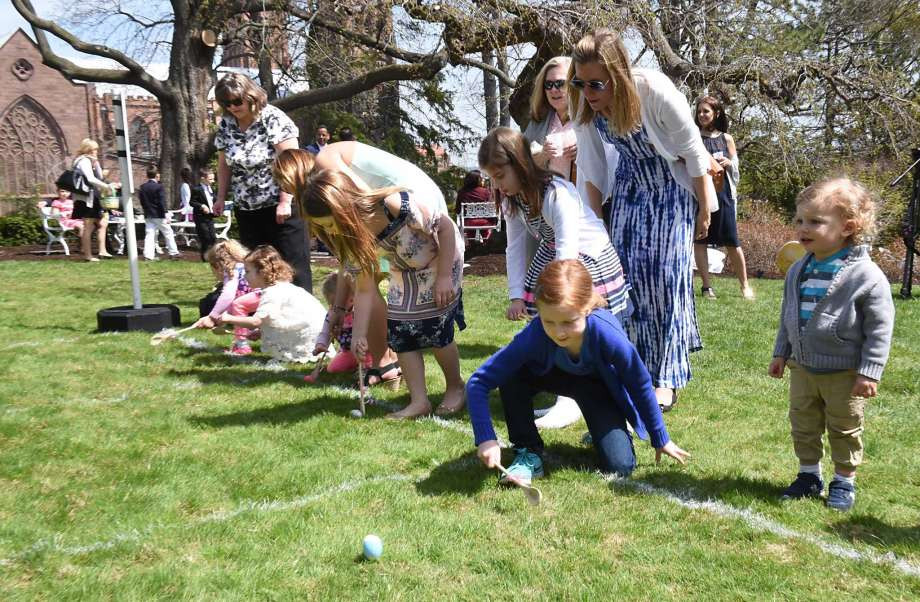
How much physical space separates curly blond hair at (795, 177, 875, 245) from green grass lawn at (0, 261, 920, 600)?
107 cm

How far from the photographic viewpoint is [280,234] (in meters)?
5.94

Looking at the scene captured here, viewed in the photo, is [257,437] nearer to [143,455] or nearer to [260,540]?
[143,455]

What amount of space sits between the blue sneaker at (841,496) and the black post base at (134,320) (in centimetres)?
582

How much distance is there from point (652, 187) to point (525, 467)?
1575 mm

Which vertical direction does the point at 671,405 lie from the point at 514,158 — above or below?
below

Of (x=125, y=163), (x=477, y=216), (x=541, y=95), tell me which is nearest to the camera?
(x=541, y=95)

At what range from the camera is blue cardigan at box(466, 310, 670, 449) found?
3148 millimetres

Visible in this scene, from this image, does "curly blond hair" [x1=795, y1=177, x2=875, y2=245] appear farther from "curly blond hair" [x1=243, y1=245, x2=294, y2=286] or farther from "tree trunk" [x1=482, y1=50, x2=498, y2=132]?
"tree trunk" [x1=482, y1=50, x2=498, y2=132]

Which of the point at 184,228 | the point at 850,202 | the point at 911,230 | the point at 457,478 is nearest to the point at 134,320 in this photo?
the point at 457,478

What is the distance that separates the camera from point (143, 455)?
3658mm

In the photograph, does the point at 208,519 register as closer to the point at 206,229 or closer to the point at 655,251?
the point at 655,251

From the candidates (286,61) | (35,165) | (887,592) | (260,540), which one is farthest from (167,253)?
(35,165)

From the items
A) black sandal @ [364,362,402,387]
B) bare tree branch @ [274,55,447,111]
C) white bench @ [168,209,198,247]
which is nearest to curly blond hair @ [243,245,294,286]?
black sandal @ [364,362,402,387]

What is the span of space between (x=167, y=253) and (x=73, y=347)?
10.6 metres
